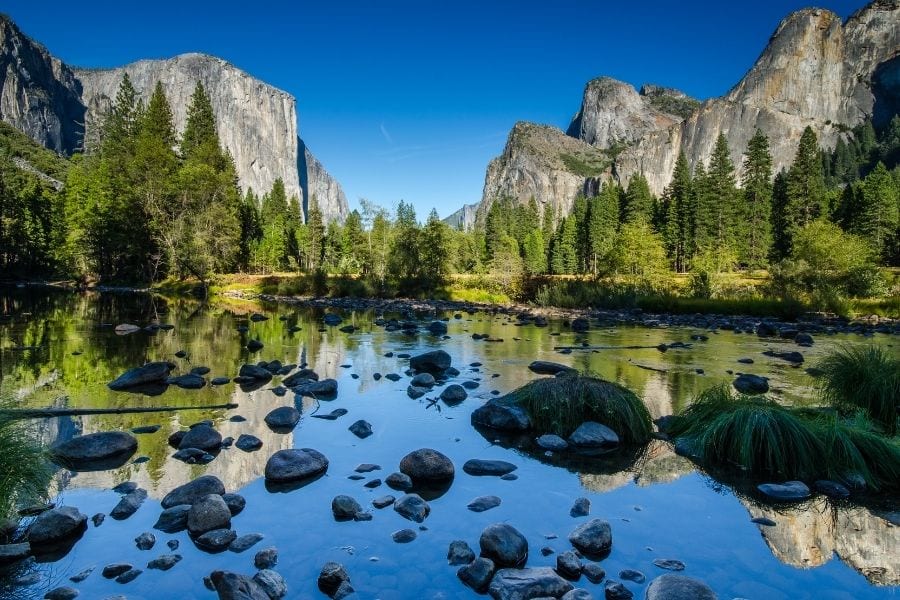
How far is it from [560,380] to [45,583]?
630cm

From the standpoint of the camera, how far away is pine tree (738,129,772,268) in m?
70.8

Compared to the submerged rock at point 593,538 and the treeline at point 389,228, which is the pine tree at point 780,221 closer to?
the treeline at point 389,228

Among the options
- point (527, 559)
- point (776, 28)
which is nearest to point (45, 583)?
point (527, 559)

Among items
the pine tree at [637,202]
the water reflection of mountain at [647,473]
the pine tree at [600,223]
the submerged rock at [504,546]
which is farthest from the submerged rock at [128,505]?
the pine tree at [637,202]

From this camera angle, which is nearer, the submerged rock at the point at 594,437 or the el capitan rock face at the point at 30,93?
the submerged rock at the point at 594,437

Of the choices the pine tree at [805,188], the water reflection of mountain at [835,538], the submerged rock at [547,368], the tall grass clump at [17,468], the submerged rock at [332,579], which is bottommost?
the water reflection of mountain at [835,538]

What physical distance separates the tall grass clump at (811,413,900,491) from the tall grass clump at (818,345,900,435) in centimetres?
112

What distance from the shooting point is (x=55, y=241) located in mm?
60219

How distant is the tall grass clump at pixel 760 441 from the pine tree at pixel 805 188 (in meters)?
70.7

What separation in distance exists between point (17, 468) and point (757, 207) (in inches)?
3199

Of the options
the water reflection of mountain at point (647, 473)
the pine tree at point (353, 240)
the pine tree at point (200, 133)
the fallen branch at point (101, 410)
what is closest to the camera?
the water reflection of mountain at point (647, 473)

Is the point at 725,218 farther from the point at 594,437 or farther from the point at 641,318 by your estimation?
the point at 594,437

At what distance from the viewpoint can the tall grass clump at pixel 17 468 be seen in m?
4.29

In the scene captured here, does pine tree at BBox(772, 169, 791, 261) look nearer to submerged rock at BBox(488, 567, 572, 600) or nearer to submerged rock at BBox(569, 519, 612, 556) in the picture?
submerged rock at BBox(569, 519, 612, 556)
